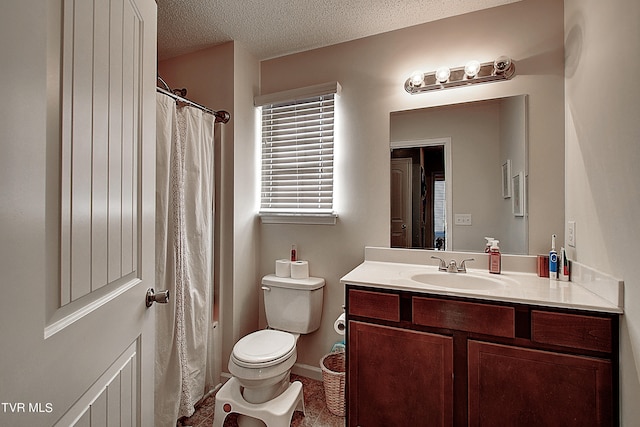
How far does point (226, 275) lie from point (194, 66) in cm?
157

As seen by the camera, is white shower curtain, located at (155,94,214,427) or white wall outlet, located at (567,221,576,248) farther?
white shower curtain, located at (155,94,214,427)

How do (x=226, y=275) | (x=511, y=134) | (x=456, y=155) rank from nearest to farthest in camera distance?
(x=511, y=134)
(x=456, y=155)
(x=226, y=275)

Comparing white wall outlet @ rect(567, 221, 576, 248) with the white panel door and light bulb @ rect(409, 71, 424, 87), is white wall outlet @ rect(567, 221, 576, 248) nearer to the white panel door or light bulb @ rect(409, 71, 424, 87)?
light bulb @ rect(409, 71, 424, 87)

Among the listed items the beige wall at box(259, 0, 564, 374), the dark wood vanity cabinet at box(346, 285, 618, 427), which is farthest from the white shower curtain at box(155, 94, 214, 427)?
the dark wood vanity cabinet at box(346, 285, 618, 427)

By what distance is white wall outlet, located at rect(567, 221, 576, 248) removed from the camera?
1529 mm

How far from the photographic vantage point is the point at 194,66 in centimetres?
229

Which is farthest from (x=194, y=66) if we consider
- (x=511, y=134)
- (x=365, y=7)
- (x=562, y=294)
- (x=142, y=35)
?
(x=562, y=294)

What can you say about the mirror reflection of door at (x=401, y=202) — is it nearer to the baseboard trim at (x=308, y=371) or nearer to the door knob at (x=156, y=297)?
the baseboard trim at (x=308, y=371)

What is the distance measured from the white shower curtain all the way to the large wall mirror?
1.24 meters

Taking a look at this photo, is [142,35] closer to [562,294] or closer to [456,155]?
[456,155]

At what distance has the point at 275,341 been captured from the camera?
1.78 metres

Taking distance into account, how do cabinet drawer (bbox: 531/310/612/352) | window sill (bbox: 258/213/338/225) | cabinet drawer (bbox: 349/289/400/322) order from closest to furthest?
1. cabinet drawer (bbox: 531/310/612/352)
2. cabinet drawer (bbox: 349/289/400/322)
3. window sill (bbox: 258/213/338/225)

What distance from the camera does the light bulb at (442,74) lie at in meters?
1.83

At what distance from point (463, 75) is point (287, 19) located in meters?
1.14
